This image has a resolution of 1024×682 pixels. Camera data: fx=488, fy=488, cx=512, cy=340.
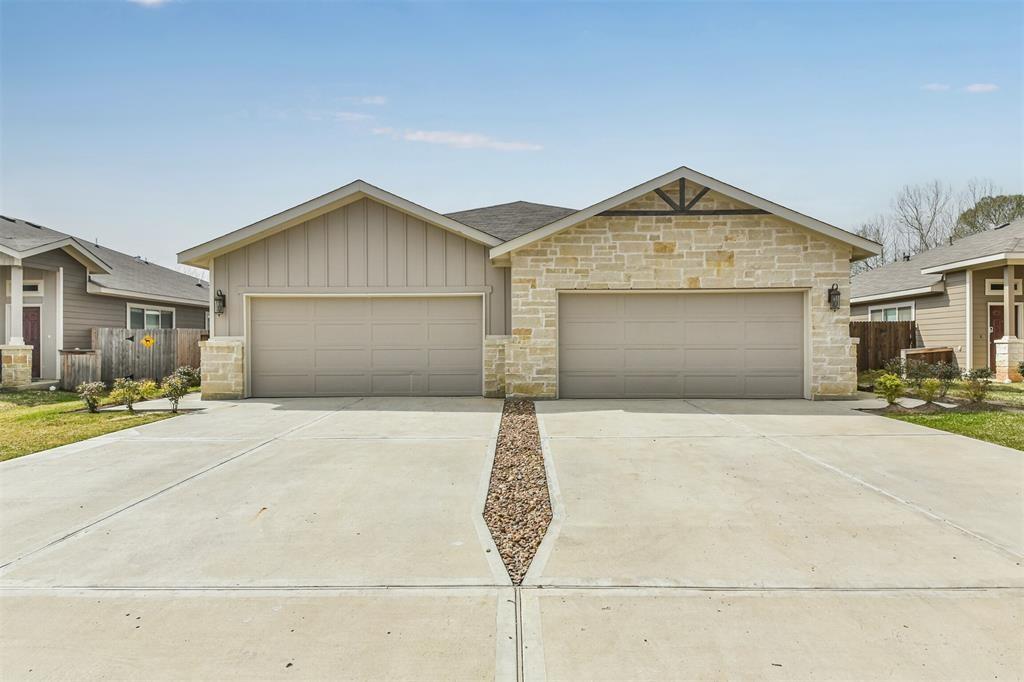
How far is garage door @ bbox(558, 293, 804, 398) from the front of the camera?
961 centimetres

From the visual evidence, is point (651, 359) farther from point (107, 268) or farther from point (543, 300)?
point (107, 268)

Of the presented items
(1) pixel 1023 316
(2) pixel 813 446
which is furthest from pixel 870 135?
(2) pixel 813 446

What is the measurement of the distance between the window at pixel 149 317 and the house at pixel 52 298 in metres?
0.03

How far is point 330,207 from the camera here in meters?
9.80

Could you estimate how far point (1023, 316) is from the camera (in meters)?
13.0

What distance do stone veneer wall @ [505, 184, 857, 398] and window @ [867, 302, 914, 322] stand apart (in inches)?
372

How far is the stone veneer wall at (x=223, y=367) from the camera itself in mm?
10047

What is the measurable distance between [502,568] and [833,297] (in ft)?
29.9

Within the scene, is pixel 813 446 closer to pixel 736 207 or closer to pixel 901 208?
pixel 736 207

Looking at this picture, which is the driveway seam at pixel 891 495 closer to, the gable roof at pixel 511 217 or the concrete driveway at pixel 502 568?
the concrete driveway at pixel 502 568

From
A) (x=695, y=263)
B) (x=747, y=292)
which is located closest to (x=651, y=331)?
(x=695, y=263)

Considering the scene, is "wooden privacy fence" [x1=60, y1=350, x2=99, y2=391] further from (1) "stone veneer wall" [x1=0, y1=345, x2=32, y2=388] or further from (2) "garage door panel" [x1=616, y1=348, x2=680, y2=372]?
(2) "garage door panel" [x1=616, y1=348, x2=680, y2=372]

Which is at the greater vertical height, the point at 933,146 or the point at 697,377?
the point at 933,146

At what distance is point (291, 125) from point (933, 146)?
15734 mm
